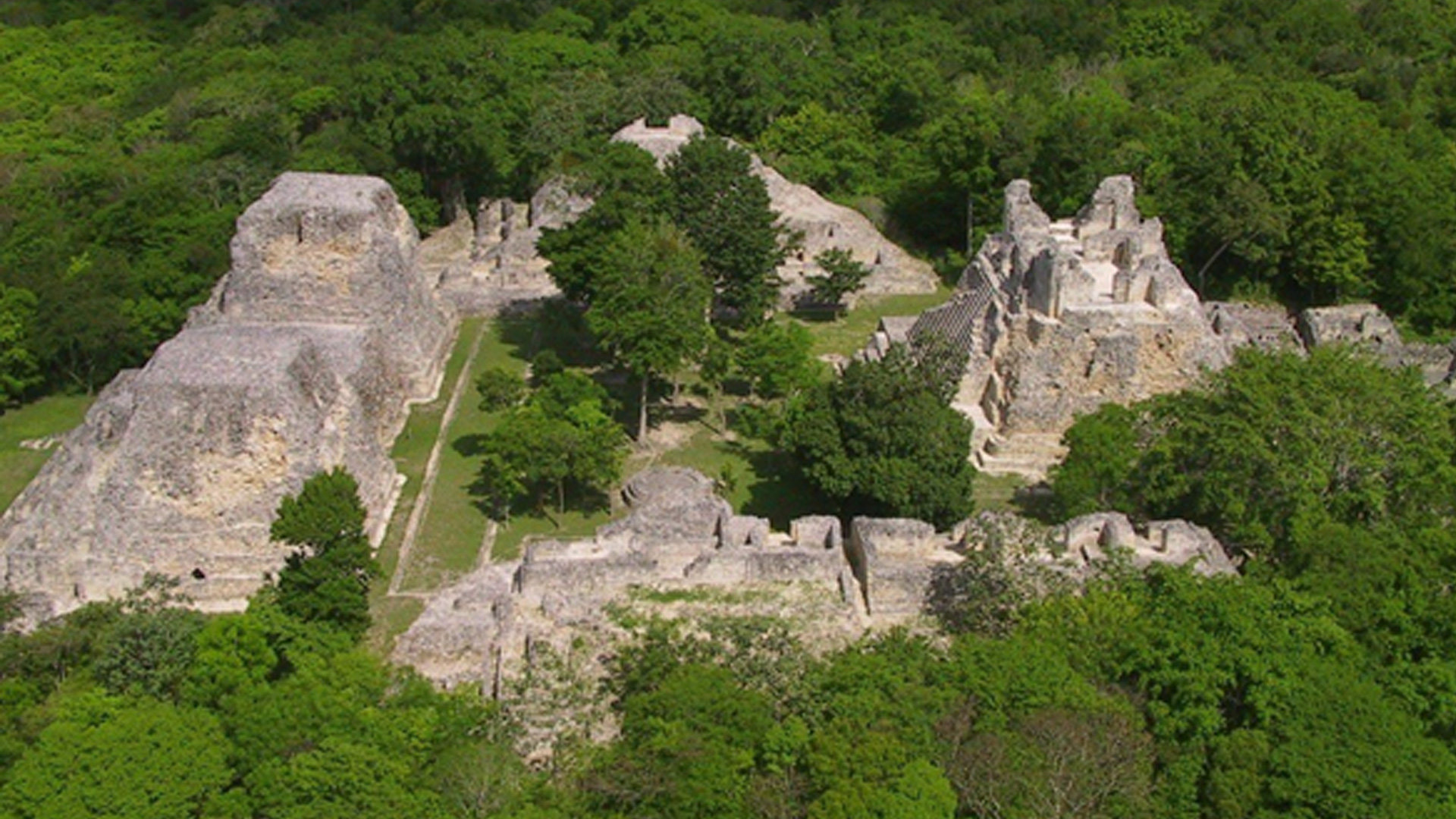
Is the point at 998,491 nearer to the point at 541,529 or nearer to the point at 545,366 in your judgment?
the point at 541,529

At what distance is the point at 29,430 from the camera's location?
36781 mm

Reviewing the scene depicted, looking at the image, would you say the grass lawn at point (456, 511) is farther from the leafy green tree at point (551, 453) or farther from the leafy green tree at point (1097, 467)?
the leafy green tree at point (1097, 467)

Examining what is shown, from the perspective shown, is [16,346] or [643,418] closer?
[643,418]

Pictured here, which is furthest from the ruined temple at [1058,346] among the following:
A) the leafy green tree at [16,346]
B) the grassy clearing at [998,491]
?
the leafy green tree at [16,346]

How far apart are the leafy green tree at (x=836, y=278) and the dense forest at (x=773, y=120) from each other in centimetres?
657

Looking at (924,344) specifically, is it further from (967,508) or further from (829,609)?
(829,609)

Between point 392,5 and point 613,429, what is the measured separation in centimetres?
4799

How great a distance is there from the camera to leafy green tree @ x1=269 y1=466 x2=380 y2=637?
25750 millimetres

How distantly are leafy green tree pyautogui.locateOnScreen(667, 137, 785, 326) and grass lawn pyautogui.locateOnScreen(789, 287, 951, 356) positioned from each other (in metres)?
1.98

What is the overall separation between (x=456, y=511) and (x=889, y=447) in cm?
910

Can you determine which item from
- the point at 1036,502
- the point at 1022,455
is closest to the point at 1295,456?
the point at 1036,502

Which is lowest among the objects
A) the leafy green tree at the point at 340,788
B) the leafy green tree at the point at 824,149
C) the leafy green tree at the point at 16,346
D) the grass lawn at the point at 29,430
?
the grass lawn at the point at 29,430

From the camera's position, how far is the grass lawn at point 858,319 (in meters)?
40.5

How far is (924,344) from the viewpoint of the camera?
33250 millimetres
